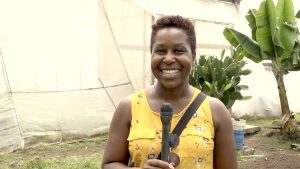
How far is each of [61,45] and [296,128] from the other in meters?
4.89

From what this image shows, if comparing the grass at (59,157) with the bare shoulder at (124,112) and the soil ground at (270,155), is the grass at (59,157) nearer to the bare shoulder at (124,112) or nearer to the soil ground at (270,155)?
the soil ground at (270,155)

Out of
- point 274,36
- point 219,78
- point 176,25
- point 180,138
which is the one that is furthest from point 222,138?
point 274,36

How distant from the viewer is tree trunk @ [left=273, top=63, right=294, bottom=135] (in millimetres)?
8420

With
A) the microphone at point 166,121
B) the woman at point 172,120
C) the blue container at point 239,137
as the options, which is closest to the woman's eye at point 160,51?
the woman at point 172,120

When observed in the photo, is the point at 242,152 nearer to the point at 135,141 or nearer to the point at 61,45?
the point at 61,45

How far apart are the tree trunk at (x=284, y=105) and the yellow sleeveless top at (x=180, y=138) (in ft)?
22.9

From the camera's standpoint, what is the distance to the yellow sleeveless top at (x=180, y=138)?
1.70 metres

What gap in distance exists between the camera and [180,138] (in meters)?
1.69

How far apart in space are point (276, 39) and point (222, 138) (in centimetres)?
632

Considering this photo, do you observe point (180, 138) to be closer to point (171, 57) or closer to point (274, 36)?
point (171, 57)

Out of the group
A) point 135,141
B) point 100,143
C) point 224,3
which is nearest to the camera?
point 135,141

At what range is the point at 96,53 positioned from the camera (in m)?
8.66

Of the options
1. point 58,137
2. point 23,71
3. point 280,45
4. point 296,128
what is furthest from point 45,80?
point 296,128

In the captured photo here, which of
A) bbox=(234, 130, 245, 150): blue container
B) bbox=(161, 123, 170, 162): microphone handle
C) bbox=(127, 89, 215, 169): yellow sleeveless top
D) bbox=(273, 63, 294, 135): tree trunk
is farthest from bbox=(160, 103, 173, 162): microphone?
bbox=(273, 63, 294, 135): tree trunk
